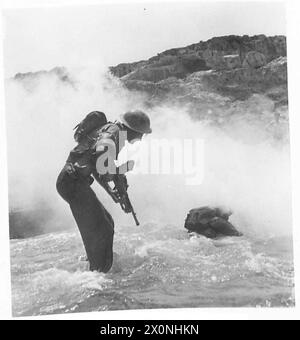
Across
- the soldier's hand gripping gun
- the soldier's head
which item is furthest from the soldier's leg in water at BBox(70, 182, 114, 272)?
the soldier's head

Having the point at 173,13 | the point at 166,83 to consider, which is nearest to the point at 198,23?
the point at 173,13

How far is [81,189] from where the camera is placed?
511 cm

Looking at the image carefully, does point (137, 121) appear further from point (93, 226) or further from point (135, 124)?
point (93, 226)

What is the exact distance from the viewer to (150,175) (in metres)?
5.14

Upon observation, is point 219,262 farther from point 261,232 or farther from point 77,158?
point 77,158

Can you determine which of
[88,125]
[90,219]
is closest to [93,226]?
[90,219]

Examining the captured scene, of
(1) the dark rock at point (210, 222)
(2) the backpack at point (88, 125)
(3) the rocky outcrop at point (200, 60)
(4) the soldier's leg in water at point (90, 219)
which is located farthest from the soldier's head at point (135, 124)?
(1) the dark rock at point (210, 222)

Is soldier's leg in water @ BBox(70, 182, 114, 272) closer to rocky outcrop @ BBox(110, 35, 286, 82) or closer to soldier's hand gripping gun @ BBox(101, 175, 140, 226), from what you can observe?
soldier's hand gripping gun @ BBox(101, 175, 140, 226)

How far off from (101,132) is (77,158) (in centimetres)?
28

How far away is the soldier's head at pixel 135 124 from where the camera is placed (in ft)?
16.9

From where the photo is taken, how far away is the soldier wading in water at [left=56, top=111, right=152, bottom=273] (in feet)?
16.7

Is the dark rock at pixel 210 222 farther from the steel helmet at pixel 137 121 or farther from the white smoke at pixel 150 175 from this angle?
the steel helmet at pixel 137 121

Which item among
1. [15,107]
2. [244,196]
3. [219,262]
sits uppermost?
[15,107]
